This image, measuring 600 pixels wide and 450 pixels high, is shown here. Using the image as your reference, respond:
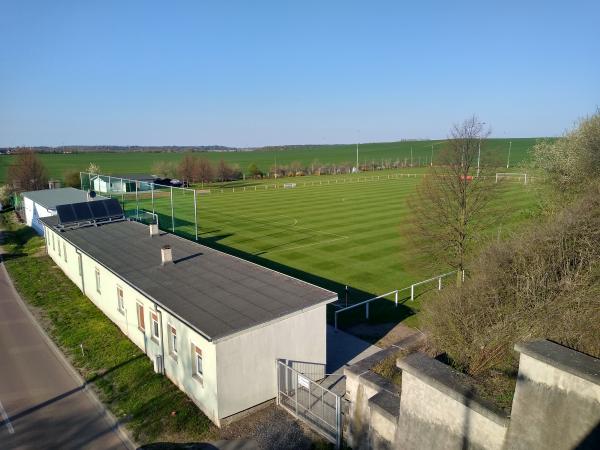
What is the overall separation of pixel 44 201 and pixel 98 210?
12.8m

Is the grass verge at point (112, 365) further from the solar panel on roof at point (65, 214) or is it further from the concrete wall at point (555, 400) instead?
the concrete wall at point (555, 400)

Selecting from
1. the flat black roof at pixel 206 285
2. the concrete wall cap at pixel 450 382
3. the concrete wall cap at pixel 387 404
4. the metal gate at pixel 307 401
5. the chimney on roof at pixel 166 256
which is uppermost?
the concrete wall cap at pixel 450 382

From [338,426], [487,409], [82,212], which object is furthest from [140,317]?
[82,212]

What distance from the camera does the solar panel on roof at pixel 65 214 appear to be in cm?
2755

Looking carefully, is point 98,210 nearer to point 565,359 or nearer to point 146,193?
point 146,193

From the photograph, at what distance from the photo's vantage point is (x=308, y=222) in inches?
1688

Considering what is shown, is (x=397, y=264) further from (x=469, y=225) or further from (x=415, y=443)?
(x=415, y=443)

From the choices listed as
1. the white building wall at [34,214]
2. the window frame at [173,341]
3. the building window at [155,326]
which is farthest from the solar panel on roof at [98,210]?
the window frame at [173,341]

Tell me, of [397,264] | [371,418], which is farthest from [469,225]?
[371,418]

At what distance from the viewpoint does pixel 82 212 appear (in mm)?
28812

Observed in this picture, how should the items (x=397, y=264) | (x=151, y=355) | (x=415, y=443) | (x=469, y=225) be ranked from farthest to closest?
(x=397, y=264), (x=469, y=225), (x=151, y=355), (x=415, y=443)

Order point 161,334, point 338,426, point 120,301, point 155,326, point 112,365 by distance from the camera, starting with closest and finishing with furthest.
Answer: point 338,426, point 161,334, point 155,326, point 112,365, point 120,301

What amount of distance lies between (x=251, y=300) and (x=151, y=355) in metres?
4.60

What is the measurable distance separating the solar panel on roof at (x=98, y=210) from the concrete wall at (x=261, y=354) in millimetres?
20130
